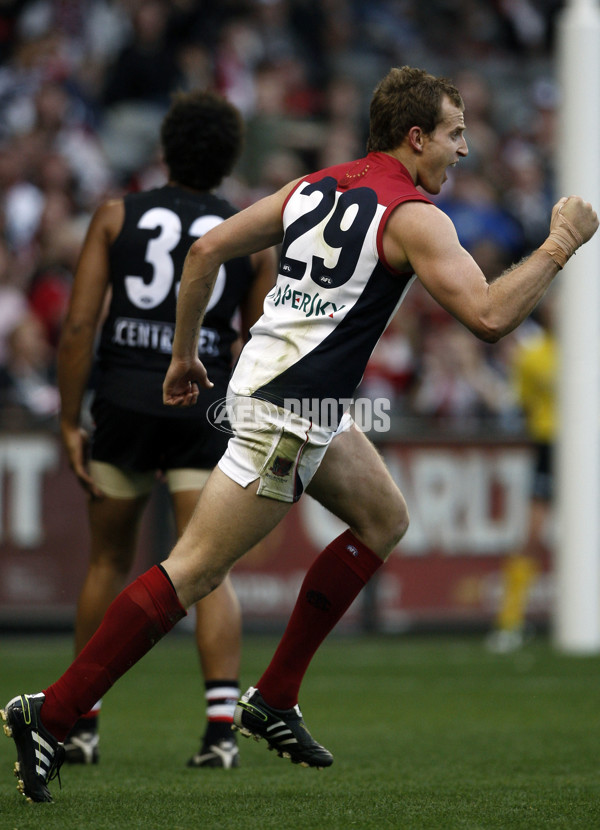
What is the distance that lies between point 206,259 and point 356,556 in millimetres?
1073

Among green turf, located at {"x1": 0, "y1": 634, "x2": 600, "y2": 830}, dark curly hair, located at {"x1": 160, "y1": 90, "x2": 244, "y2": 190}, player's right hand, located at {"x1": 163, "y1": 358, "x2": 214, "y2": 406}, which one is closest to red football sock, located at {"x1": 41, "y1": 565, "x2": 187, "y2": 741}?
green turf, located at {"x1": 0, "y1": 634, "x2": 600, "y2": 830}

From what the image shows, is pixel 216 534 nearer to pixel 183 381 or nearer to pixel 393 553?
pixel 183 381

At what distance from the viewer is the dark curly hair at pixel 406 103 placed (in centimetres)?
381

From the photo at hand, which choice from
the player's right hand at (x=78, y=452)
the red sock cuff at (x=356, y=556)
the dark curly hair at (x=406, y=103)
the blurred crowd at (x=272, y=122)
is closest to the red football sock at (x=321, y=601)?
the red sock cuff at (x=356, y=556)

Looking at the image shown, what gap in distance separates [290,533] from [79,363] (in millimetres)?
4857

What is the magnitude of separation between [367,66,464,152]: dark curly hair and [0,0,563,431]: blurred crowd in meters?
5.78

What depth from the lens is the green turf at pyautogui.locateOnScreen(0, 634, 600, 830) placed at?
141 inches

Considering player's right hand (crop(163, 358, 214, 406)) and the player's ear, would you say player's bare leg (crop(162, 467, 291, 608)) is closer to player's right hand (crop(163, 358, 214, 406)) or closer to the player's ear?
player's right hand (crop(163, 358, 214, 406))

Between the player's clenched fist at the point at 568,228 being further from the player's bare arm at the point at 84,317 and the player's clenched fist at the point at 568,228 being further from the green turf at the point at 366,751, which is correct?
the player's bare arm at the point at 84,317

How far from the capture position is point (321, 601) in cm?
420

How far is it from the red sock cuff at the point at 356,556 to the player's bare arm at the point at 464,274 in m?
0.95

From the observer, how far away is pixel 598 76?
9.54m

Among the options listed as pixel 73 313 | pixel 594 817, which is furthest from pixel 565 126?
pixel 594 817

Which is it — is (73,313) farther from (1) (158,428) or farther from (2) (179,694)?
(2) (179,694)
